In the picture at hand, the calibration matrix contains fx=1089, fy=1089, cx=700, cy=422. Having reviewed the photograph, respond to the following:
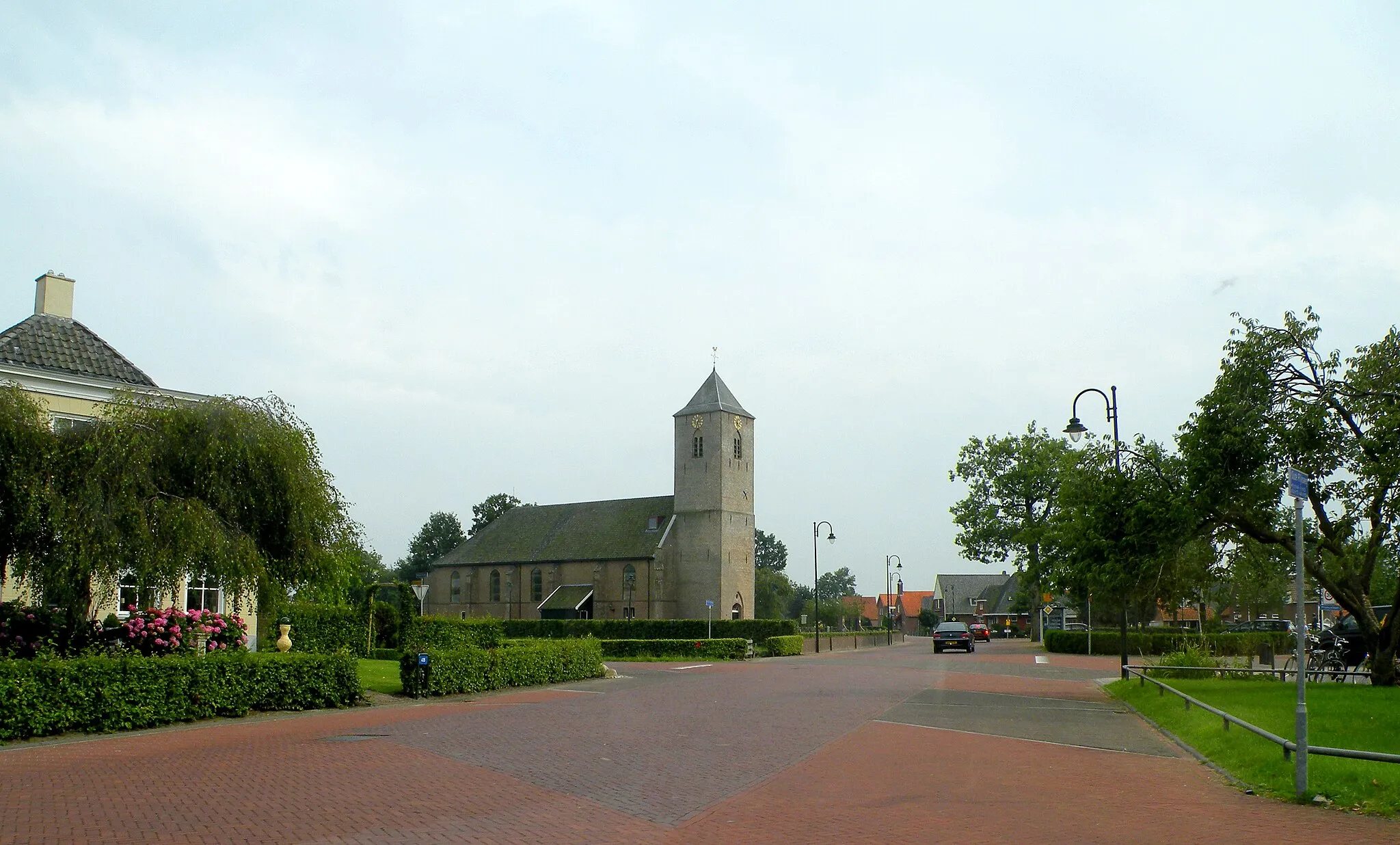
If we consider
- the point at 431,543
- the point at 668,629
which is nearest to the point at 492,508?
the point at 431,543

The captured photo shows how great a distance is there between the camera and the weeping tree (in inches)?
651

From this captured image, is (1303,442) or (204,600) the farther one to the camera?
(204,600)

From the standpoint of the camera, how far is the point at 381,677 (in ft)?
88.9

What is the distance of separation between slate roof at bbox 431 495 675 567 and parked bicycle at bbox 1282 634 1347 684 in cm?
5395

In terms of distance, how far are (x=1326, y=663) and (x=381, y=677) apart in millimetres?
22538

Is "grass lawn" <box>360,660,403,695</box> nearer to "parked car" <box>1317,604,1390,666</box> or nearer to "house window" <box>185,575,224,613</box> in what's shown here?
"house window" <box>185,575,224,613</box>

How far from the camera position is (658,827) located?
30.2 ft

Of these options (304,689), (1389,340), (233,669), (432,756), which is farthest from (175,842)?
(1389,340)

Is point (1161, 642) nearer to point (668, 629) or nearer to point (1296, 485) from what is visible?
point (668, 629)

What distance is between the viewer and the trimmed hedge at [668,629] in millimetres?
61812

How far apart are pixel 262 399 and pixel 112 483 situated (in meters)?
3.58

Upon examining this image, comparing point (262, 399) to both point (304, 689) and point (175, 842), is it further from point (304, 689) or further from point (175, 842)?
point (175, 842)

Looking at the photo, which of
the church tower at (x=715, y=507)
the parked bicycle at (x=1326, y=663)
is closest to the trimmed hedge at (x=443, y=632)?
the parked bicycle at (x=1326, y=663)

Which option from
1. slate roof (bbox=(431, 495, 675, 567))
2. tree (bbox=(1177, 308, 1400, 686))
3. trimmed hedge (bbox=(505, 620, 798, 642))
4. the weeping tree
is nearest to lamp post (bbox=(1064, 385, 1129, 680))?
tree (bbox=(1177, 308, 1400, 686))
